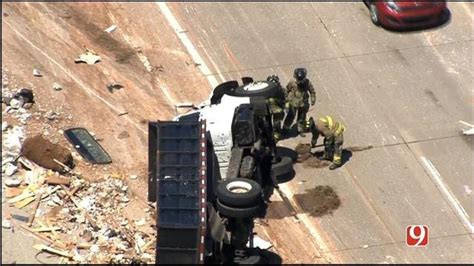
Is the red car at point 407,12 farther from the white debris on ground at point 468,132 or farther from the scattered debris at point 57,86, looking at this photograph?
the scattered debris at point 57,86

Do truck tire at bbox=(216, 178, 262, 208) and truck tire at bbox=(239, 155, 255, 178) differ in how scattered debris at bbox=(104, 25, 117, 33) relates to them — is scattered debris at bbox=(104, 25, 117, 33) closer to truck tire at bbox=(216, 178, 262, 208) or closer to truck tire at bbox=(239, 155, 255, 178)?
truck tire at bbox=(239, 155, 255, 178)

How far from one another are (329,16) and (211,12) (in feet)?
10.3

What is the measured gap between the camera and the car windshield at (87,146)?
19.2 m

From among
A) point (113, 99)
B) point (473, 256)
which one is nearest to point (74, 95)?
point (113, 99)

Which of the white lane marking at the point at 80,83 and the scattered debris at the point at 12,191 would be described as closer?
the scattered debris at the point at 12,191

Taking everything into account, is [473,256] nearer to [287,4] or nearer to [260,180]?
[260,180]

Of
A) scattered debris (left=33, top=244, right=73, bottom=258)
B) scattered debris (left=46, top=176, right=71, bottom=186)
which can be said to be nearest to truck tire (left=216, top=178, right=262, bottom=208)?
scattered debris (left=33, top=244, right=73, bottom=258)

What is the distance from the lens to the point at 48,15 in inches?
958

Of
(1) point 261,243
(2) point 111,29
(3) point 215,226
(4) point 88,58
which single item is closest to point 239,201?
(3) point 215,226

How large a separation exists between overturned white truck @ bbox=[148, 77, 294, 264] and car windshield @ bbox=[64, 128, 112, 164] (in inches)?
76.1

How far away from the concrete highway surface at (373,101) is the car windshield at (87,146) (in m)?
3.79

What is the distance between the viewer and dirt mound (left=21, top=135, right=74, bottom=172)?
18234 mm

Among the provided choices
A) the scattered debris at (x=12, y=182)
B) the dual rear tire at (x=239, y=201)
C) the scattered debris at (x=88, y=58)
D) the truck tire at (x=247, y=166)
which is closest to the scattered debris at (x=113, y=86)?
the scattered debris at (x=88, y=58)

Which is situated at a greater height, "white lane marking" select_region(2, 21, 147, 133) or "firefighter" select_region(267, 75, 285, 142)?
"white lane marking" select_region(2, 21, 147, 133)
